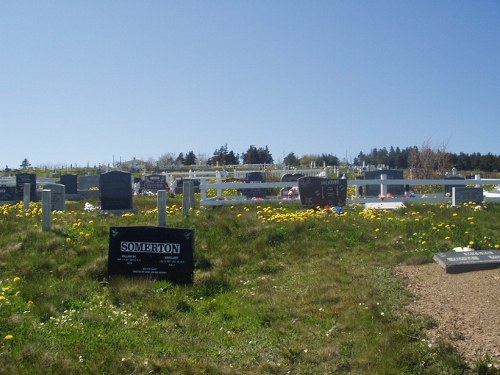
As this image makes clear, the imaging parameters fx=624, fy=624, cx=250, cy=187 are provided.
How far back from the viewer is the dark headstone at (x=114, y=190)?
1823 cm

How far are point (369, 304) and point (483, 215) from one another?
25.0ft

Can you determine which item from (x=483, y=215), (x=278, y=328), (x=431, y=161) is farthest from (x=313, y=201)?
(x=431, y=161)

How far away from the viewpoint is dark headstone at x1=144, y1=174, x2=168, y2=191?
33916mm

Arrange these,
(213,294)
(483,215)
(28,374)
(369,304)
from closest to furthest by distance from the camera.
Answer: (28,374), (369,304), (213,294), (483,215)

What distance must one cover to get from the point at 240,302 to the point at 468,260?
11.3ft

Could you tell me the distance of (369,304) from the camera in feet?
24.7

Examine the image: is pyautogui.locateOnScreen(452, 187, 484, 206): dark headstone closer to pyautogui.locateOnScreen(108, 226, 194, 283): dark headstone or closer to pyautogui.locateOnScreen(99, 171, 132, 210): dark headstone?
pyautogui.locateOnScreen(99, 171, 132, 210): dark headstone

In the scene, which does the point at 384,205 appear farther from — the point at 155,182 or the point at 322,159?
the point at 322,159

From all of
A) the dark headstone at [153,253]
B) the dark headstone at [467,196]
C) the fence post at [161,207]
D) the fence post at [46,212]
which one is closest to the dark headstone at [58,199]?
the fence post at [46,212]

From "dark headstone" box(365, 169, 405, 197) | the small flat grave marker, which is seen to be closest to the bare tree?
"dark headstone" box(365, 169, 405, 197)

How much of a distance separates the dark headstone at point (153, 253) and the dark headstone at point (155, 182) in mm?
24392

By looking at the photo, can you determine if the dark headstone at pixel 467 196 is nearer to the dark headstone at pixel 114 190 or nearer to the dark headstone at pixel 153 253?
the dark headstone at pixel 114 190

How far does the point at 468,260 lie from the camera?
910 centimetres

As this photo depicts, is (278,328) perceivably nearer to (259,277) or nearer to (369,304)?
(369,304)
